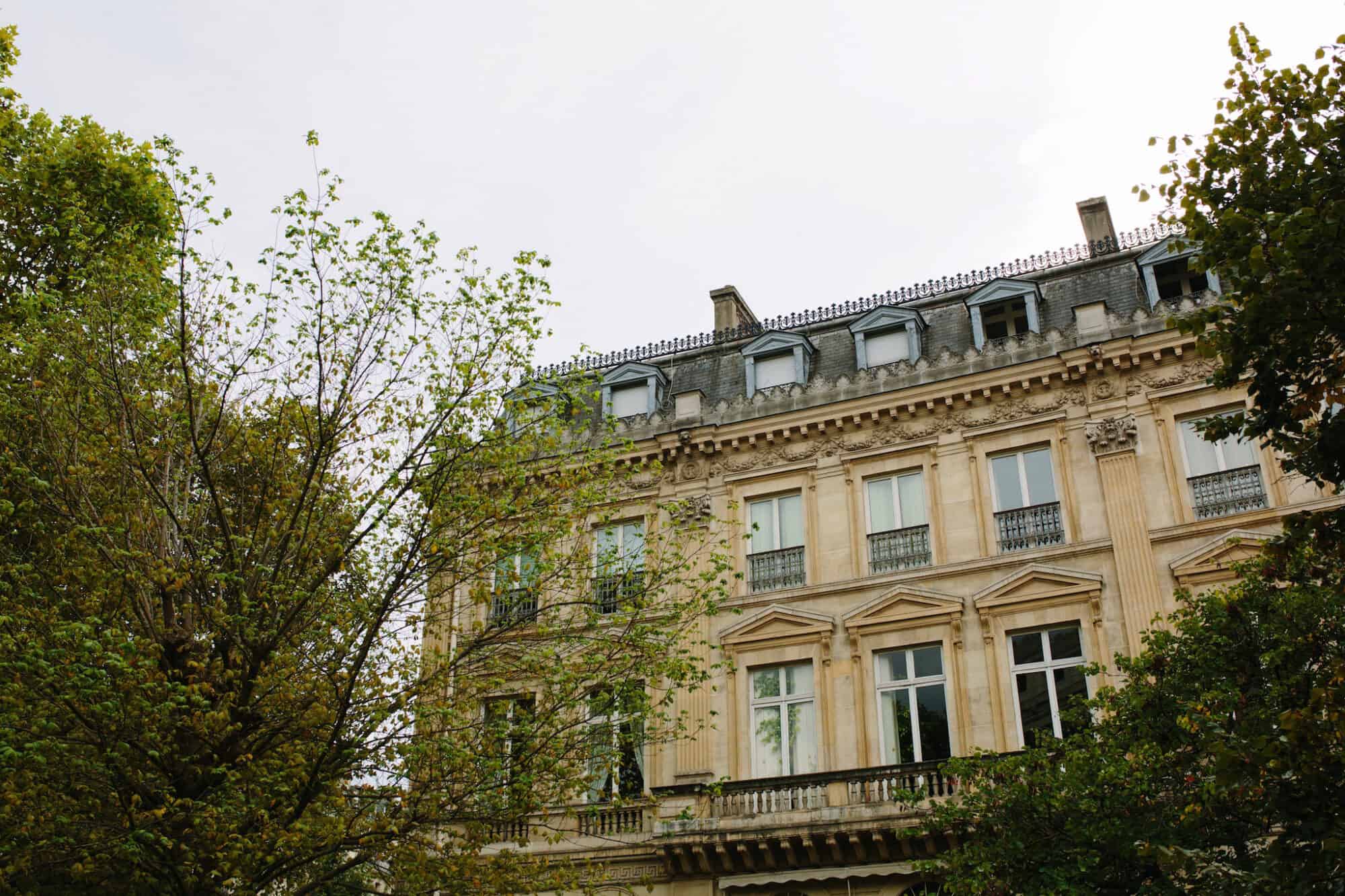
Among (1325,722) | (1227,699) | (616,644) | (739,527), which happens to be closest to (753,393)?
(739,527)

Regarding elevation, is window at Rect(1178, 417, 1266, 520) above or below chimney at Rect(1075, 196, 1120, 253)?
below

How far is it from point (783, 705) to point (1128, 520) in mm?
6859

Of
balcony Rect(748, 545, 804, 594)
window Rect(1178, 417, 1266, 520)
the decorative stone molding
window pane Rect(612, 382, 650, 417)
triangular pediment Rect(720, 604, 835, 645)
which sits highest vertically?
window pane Rect(612, 382, 650, 417)

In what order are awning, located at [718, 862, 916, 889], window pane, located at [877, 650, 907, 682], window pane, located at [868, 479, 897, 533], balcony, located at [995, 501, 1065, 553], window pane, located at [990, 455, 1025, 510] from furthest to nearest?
window pane, located at [868, 479, 897, 533] → window pane, located at [990, 455, 1025, 510] → window pane, located at [877, 650, 907, 682] → balcony, located at [995, 501, 1065, 553] → awning, located at [718, 862, 916, 889]

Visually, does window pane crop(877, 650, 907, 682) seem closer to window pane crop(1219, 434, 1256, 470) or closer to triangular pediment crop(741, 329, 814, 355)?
window pane crop(1219, 434, 1256, 470)

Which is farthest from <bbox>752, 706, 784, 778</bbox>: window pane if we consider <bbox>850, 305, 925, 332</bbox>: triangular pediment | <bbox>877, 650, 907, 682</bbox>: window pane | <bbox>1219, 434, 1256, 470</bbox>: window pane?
<bbox>1219, 434, 1256, 470</bbox>: window pane

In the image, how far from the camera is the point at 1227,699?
42.7 feet

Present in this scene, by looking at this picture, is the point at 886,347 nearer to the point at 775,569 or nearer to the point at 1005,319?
the point at 1005,319

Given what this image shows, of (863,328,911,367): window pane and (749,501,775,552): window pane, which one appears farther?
(863,328,911,367): window pane

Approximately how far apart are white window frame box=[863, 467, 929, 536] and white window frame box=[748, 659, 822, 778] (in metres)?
2.97

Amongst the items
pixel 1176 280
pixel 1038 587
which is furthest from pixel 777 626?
pixel 1176 280

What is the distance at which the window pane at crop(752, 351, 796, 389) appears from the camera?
26062 millimetres

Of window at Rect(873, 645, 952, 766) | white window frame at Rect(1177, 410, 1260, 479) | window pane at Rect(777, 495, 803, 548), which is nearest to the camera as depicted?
white window frame at Rect(1177, 410, 1260, 479)

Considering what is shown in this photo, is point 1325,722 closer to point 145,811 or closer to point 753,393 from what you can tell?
point 145,811
